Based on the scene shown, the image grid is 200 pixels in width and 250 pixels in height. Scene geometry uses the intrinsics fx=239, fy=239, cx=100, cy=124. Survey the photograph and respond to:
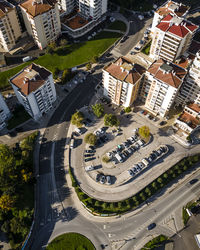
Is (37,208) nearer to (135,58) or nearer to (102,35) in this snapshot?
(135,58)

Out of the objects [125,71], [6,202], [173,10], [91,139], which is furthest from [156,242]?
[173,10]

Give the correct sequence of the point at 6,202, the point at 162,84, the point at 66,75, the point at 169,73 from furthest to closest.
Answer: the point at 66,75, the point at 162,84, the point at 169,73, the point at 6,202

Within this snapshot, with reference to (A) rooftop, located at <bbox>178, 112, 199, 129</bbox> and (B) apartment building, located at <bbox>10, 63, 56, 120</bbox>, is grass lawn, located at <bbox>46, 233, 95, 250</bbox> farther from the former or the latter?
(A) rooftop, located at <bbox>178, 112, 199, 129</bbox>

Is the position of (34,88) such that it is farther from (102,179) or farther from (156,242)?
(156,242)

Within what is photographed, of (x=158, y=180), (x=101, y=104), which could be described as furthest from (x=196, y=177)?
(x=101, y=104)

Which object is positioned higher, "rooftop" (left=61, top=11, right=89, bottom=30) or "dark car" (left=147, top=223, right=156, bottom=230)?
"rooftop" (left=61, top=11, right=89, bottom=30)

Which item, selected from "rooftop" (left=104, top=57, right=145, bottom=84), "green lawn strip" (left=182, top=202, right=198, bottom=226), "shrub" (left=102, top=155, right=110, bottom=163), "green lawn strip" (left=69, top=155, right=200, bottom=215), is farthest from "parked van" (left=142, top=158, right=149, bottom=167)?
"rooftop" (left=104, top=57, right=145, bottom=84)
